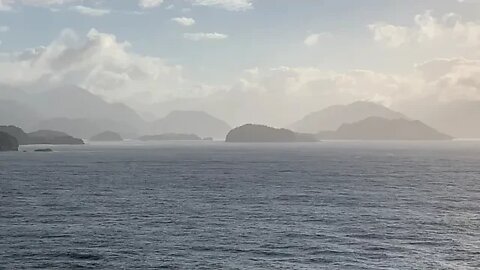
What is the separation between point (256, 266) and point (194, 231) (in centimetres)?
2167

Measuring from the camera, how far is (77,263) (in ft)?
205

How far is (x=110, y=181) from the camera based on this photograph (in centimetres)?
15838

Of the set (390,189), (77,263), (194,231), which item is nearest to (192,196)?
(194,231)

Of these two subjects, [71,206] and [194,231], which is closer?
[194,231]

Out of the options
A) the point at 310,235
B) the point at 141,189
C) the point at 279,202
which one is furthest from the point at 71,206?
the point at 310,235

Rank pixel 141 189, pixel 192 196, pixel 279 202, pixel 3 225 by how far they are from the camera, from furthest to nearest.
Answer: pixel 141 189
pixel 192 196
pixel 279 202
pixel 3 225

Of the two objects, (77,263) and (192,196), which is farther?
(192,196)

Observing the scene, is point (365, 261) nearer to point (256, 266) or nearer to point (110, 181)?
point (256, 266)

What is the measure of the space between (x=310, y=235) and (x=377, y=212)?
27226 millimetres

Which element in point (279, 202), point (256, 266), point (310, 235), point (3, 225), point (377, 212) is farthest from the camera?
point (279, 202)

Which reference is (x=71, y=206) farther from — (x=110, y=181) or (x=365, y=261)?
(x=365, y=261)

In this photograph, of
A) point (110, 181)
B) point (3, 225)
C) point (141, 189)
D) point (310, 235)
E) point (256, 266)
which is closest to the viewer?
point (256, 266)

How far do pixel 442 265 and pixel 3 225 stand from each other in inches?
2563

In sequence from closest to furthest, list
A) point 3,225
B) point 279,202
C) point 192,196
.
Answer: point 3,225 → point 279,202 → point 192,196
